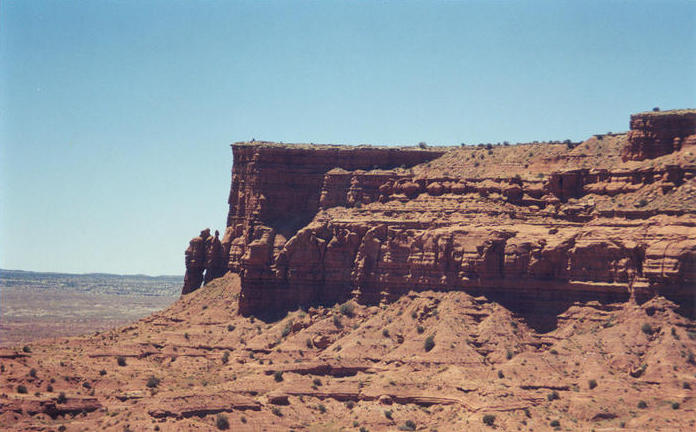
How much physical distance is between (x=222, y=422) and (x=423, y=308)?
22.3m

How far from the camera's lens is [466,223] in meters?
110

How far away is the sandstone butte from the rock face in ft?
0.52

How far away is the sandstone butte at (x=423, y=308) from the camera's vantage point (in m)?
93.8

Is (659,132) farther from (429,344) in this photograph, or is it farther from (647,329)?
(429,344)

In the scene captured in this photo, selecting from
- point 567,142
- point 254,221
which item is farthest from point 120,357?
point 567,142

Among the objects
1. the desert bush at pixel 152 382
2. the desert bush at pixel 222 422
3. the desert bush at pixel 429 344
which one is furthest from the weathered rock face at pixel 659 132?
the desert bush at pixel 152 382

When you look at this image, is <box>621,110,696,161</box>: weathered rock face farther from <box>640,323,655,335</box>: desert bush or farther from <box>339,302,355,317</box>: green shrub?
<box>339,302,355,317</box>: green shrub

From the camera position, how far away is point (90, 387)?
10362 centimetres

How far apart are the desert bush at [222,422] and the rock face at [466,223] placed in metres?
23.8

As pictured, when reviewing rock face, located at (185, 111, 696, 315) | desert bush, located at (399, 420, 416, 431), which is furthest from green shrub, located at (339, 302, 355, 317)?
desert bush, located at (399, 420, 416, 431)

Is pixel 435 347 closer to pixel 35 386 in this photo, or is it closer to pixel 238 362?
pixel 238 362

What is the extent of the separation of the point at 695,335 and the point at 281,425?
2796 centimetres

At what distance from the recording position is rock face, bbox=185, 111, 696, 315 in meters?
99.8

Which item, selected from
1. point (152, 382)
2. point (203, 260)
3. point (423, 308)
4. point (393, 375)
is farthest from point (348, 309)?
point (203, 260)
